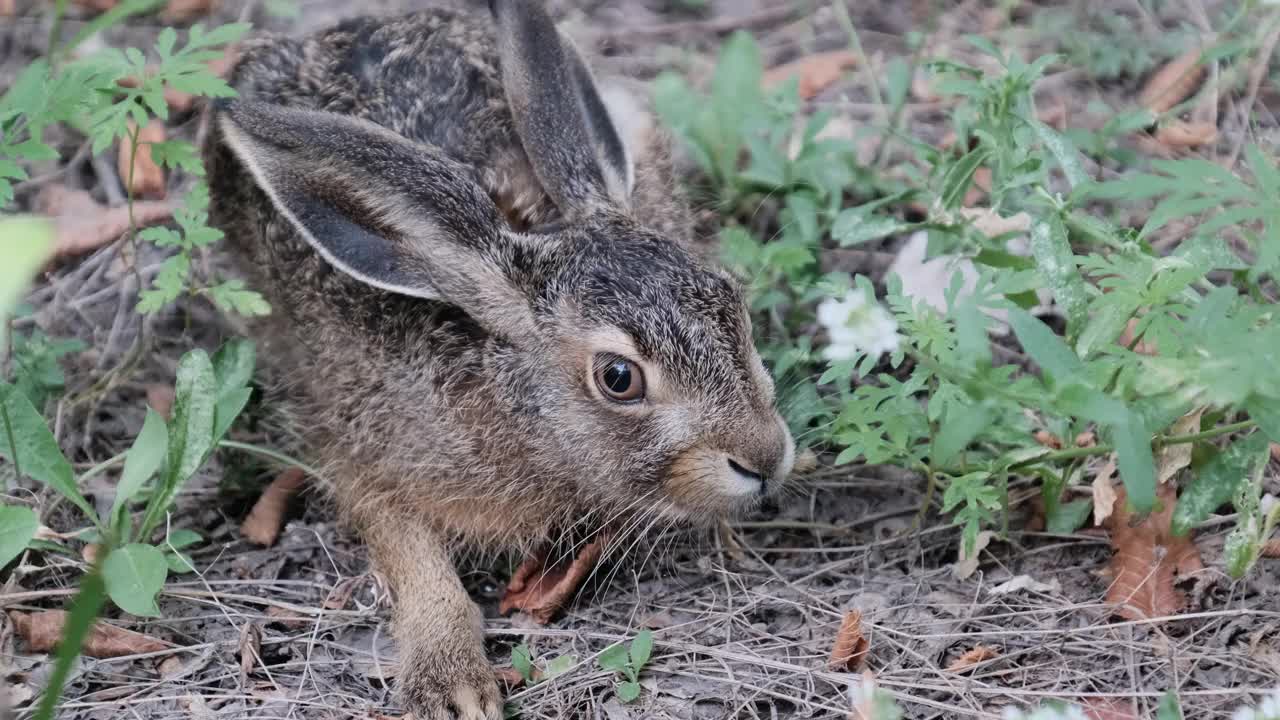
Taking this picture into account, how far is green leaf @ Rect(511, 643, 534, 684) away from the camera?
427 cm

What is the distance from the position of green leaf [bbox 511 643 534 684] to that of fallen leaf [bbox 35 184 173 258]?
105 inches

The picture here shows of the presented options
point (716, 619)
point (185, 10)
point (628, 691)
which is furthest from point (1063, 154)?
point (185, 10)

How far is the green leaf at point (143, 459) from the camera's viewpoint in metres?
4.31

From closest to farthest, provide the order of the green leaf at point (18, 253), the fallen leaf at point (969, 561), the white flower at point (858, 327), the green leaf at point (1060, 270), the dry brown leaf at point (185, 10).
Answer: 1. the green leaf at point (18, 253)
2. the white flower at point (858, 327)
3. the green leaf at point (1060, 270)
4. the fallen leaf at point (969, 561)
5. the dry brown leaf at point (185, 10)

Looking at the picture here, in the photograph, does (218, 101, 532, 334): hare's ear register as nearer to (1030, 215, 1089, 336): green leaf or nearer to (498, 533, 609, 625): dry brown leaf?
(498, 533, 609, 625): dry brown leaf

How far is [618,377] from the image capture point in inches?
167

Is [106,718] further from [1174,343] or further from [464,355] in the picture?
[1174,343]

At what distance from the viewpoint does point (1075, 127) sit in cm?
607

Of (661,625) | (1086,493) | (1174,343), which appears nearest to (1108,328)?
(1174,343)

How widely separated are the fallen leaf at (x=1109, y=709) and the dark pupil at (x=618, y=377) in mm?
1645

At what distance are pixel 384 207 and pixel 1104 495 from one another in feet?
8.22

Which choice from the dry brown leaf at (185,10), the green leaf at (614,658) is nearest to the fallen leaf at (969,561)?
the green leaf at (614,658)

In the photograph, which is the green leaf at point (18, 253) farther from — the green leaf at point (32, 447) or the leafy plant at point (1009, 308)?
the green leaf at point (32, 447)

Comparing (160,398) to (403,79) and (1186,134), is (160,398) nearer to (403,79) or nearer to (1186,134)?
(403,79)
